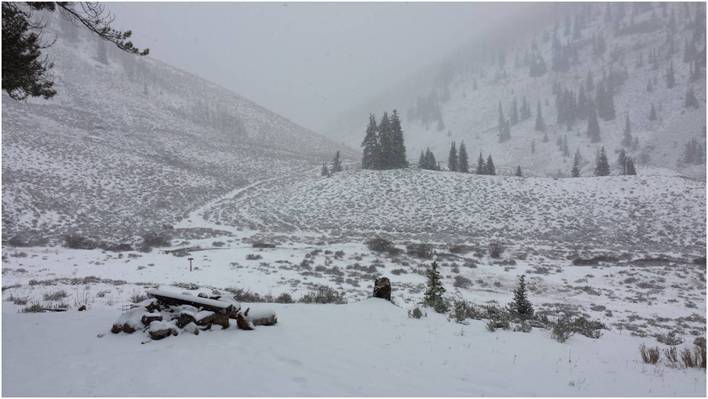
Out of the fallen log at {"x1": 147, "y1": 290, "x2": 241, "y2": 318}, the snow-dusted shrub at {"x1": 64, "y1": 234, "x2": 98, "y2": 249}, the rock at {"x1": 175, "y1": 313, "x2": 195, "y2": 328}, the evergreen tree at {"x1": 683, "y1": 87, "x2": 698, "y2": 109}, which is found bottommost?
the rock at {"x1": 175, "y1": 313, "x2": 195, "y2": 328}

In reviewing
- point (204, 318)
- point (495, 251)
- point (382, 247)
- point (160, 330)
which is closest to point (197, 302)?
point (204, 318)

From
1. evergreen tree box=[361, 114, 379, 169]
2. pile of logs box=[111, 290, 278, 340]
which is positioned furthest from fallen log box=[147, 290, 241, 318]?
evergreen tree box=[361, 114, 379, 169]

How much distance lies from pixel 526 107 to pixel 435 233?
174125 millimetres

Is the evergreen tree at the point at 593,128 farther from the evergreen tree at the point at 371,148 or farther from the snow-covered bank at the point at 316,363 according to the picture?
the snow-covered bank at the point at 316,363

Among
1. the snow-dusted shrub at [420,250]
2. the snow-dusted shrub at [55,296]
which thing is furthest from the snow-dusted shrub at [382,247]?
the snow-dusted shrub at [55,296]

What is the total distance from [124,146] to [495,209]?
2738 inches

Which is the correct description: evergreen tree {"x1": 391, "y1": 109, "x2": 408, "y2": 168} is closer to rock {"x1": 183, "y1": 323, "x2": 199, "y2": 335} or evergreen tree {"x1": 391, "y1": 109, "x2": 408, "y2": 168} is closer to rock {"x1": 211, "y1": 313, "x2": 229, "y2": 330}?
rock {"x1": 211, "y1": 313, "x2": 229, "y2": 330}

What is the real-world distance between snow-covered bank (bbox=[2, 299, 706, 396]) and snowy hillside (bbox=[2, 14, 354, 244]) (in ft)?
104

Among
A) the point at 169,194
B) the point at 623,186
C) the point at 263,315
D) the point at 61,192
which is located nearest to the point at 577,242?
the point at 623,186

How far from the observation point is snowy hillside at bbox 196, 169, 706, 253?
37031 millimetres

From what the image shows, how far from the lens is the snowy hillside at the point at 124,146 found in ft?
130

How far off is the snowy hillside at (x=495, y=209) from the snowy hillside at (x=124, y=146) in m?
10.9

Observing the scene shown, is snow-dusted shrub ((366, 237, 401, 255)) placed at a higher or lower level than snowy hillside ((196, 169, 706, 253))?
lower

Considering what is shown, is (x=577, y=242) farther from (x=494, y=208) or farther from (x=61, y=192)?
(x=61, y=192)
